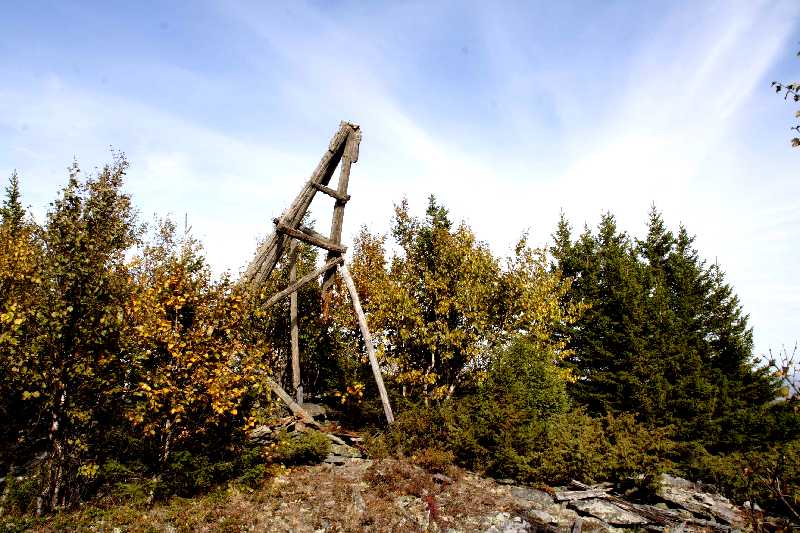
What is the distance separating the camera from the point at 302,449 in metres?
13.2

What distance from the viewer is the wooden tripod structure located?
1442cm

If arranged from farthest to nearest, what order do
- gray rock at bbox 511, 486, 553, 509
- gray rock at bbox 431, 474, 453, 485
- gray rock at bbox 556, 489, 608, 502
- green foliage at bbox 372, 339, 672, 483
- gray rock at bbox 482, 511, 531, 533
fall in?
1. green foliage at bbox 372, 339, 672, 483
2. gray rock at bbox 431, 474, 453, 485
3. gray rock at bbox 556, 489, 608, 502
4. gray rock at bbox 511, 486, 553, 509
5. gray rock at bbox 482, 511, 531, 533

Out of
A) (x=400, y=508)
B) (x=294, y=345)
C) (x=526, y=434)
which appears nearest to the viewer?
(x=400, y=508)

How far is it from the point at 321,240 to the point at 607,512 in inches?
436

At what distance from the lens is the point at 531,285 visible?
730 inches

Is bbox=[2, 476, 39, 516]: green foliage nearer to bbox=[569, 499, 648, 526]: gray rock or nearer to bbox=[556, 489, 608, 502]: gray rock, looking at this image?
bbox=[556, 489, 608, 502]: gray rock

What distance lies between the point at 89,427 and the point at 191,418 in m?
2.00

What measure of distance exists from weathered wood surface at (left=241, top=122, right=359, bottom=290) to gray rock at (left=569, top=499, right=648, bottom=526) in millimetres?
10365

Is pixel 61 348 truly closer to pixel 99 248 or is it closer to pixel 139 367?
pixel 139 367

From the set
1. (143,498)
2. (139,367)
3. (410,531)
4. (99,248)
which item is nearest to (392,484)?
(410,531)

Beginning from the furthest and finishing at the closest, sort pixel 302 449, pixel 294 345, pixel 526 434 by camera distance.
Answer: pixel 294 345
pixel 526 434
pixel 302 449

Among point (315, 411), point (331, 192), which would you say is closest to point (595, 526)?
point (315, 411)

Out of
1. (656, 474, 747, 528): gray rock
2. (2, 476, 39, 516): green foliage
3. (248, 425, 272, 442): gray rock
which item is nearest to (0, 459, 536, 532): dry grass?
(2, 476, 39, 516): green foliage

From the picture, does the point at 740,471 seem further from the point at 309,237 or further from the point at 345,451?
the point at 309,237
